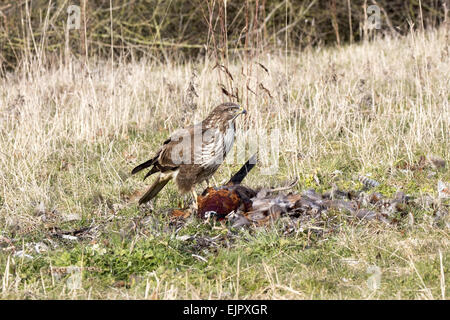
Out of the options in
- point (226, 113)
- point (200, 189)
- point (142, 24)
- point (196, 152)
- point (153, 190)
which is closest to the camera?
point (196, 152)

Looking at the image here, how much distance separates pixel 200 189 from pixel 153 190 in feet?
2.20

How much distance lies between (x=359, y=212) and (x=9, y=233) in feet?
9.13

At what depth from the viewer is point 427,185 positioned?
5.52m

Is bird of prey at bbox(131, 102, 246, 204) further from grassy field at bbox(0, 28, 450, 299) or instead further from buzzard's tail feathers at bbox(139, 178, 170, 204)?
grassy field at bbox(0, 28, 450, 299)

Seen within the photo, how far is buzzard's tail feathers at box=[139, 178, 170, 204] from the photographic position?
5457 mm

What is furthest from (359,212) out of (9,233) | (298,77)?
(298,77)

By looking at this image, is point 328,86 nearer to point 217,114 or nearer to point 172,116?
point 172,116

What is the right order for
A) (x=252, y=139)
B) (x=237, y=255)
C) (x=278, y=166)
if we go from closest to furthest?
(x=237, y=255) → (x=278, y=166) → (x=252, y=139)

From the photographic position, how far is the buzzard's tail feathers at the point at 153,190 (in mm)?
5457

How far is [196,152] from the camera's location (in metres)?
5.28

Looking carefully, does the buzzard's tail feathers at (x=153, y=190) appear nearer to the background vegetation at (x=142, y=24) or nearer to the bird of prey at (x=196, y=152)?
the bird of prey at (x=196, y=152)

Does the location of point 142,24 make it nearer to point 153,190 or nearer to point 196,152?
point 153,190

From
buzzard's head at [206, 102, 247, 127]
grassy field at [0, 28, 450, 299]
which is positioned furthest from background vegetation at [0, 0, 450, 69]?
buzzard's head at [206, 102, 247, 127]

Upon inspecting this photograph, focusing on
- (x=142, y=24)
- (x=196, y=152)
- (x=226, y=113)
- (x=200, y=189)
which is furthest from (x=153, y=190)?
(x=142, y=24)
